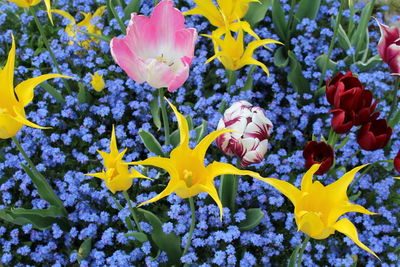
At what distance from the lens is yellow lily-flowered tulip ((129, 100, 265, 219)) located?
4.10ft

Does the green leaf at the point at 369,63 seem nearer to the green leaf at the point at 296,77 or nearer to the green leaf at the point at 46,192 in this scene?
the green leaf at the point at 296,77

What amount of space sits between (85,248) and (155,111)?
29.1 inches

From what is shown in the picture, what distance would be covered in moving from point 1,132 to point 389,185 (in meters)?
1.70

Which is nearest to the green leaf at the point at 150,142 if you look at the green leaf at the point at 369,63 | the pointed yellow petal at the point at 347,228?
the pointed yellow petal at the point at 347,228

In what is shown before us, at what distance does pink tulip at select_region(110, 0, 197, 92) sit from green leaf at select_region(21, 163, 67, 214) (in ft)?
1.99

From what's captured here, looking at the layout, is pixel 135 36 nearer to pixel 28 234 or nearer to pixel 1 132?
pixel 1 132

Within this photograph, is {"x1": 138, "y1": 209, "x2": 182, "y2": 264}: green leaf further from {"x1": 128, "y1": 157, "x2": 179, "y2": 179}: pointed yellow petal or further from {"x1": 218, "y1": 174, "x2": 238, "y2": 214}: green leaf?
{"x1": 128, "y1": 157, "x2": 179, "y2": 179}: pointed yellow petal

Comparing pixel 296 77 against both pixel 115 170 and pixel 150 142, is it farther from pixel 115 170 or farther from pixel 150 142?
pixel 115 170

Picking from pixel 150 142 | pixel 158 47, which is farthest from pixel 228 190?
pixel 158 47

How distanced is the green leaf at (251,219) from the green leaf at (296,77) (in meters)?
0.78

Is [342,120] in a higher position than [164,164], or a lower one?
higher

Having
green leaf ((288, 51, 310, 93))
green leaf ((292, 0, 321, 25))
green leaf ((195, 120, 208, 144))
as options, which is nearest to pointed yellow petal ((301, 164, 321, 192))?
green leaf ((195, 120, 208, 144))

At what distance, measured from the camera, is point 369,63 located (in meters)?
2.41

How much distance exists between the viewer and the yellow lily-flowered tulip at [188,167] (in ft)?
4.10
